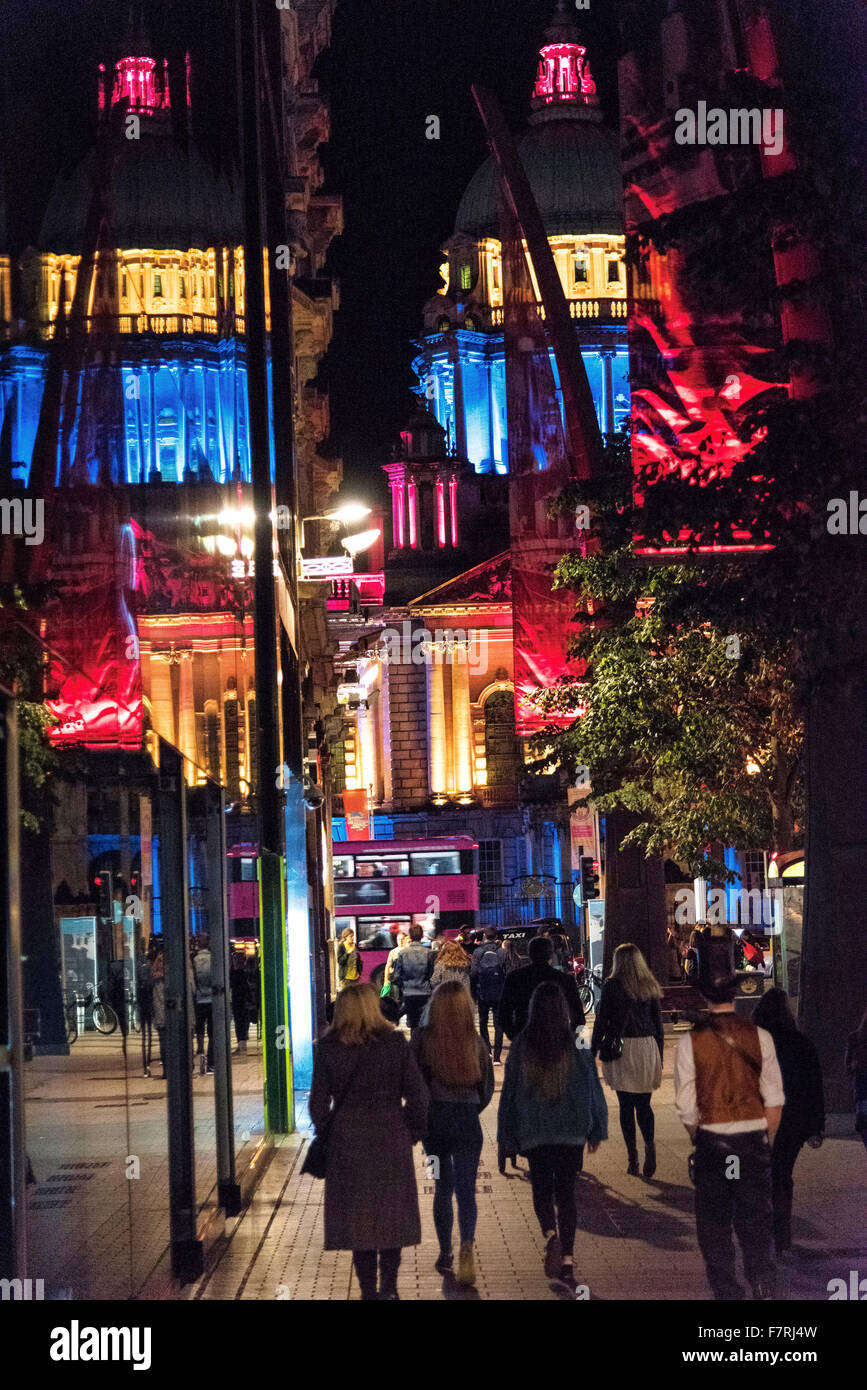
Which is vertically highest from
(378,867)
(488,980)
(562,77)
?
(562,77)

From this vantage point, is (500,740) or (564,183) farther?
(564,183)

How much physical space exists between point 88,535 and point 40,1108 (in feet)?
13.4

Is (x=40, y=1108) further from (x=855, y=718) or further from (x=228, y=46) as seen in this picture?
(x=228, y=46)

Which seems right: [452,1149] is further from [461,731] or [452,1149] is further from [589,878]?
[461,731]

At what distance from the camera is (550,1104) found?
1100 cm

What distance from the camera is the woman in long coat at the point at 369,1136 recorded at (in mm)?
8922

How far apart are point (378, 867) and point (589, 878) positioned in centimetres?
1690

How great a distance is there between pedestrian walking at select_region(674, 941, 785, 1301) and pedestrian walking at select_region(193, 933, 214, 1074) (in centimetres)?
429

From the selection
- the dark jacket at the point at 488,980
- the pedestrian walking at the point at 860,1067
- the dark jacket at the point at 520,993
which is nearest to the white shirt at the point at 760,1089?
the pedestrian walking at the point at 860,1067

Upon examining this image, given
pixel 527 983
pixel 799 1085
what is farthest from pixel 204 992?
pixel 799 1085

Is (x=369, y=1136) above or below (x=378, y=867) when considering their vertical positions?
below

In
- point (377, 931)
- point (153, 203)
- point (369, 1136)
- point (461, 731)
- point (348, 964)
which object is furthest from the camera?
point (461, 731)

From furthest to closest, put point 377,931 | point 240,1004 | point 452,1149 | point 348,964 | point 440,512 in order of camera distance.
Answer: point 440,512, point 377,931, point 348,964, point 240,1004, point 452,1149

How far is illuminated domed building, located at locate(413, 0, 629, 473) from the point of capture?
4163 inches
